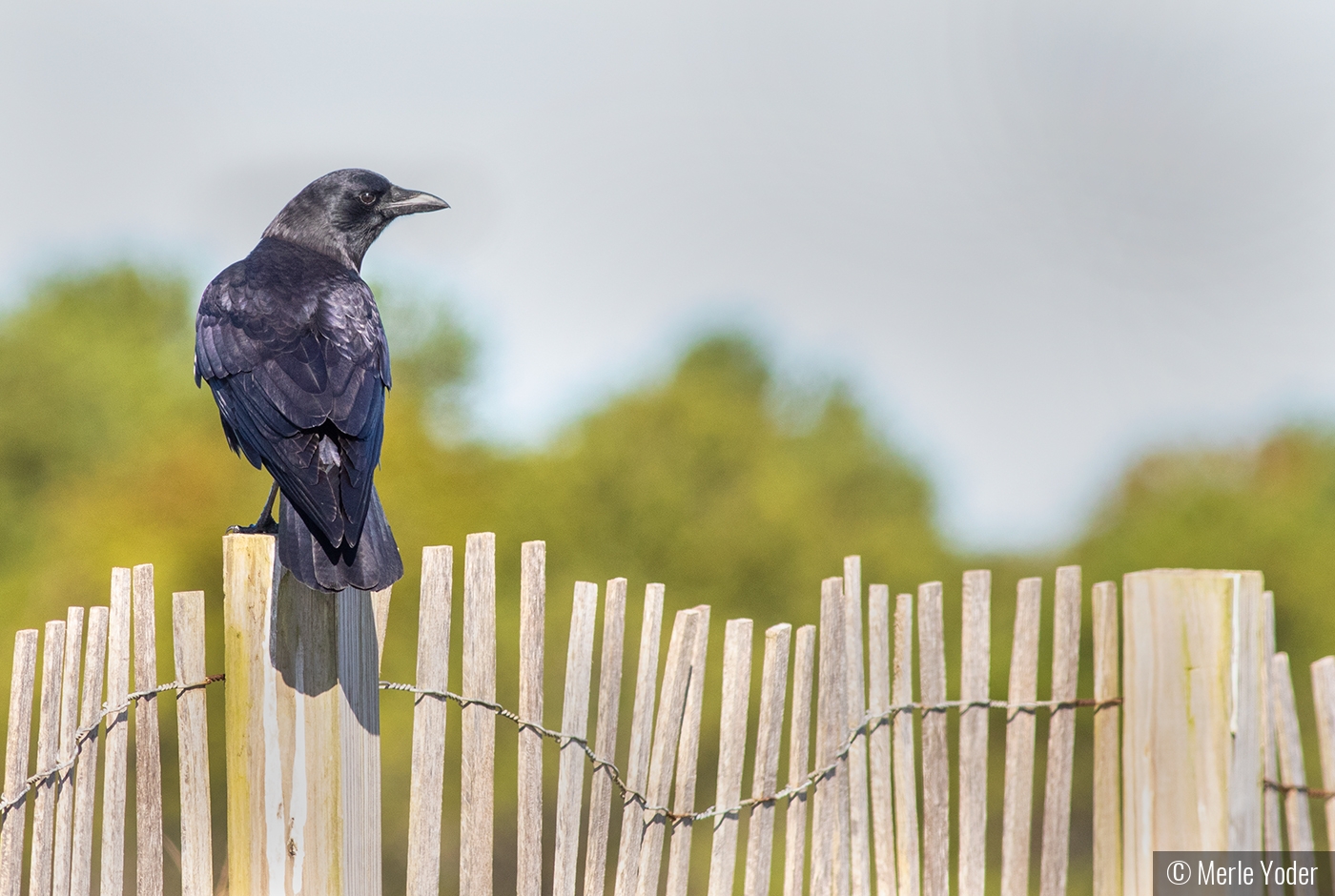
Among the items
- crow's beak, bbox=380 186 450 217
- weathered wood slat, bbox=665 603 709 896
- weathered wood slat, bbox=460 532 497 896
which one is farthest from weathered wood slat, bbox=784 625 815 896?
crow's beak, bbox=380 186 450 217

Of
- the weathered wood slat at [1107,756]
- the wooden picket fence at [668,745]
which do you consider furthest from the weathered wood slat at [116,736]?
the weathered wood slat at [1107,756]

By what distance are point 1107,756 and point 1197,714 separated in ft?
1.05

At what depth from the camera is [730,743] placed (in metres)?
2.99

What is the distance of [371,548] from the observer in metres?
2.41

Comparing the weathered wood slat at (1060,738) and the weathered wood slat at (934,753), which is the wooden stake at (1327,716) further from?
the weathered wood slat at (934,753)

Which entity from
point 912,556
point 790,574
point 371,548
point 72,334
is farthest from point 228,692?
point 72,334

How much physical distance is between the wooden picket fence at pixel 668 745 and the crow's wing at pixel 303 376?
27 centimetres

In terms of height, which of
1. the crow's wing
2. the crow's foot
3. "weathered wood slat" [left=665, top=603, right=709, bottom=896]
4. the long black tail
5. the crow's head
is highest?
the crow's head

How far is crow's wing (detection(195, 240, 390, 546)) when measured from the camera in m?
2.60

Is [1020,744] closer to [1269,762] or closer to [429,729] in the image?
[1269,762]

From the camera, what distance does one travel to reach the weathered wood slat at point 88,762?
263cm

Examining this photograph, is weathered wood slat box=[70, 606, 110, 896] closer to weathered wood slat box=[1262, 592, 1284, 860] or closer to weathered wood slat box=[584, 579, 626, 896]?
weathered wood slat box=[584, 579, 626, 896]

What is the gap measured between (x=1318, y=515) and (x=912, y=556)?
970 cm

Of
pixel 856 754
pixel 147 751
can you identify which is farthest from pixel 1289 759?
pixel 147 751
